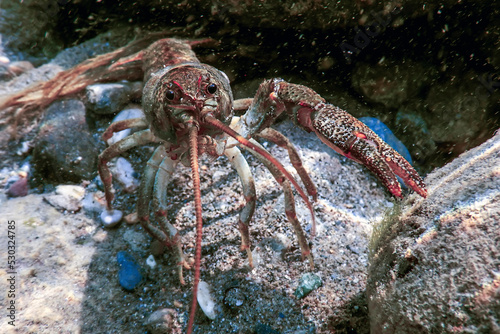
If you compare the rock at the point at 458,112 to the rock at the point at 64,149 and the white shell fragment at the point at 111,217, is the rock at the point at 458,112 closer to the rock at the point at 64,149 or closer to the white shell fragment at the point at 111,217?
the white shell fragment at the point at 111,217

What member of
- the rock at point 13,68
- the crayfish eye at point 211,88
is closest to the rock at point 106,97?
the rock at point 13,68

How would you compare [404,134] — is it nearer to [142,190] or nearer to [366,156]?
[366,156]

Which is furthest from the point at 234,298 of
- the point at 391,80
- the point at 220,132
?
the point at 391,80

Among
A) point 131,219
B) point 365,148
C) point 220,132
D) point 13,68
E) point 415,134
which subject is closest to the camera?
point 365,148

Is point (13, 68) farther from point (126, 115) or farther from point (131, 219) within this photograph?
point (131, 219)

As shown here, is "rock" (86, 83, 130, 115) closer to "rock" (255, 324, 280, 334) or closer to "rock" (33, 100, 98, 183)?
"rock" (33, 100, 98, 183)

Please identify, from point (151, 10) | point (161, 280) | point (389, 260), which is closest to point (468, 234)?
point (389, 260)

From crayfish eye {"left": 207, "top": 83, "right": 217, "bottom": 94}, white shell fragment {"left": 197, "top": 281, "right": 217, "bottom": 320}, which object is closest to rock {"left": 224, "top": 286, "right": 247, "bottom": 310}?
white shell fragment {"left": 197, "top": 281, "right": 217, "bottom": 320}
